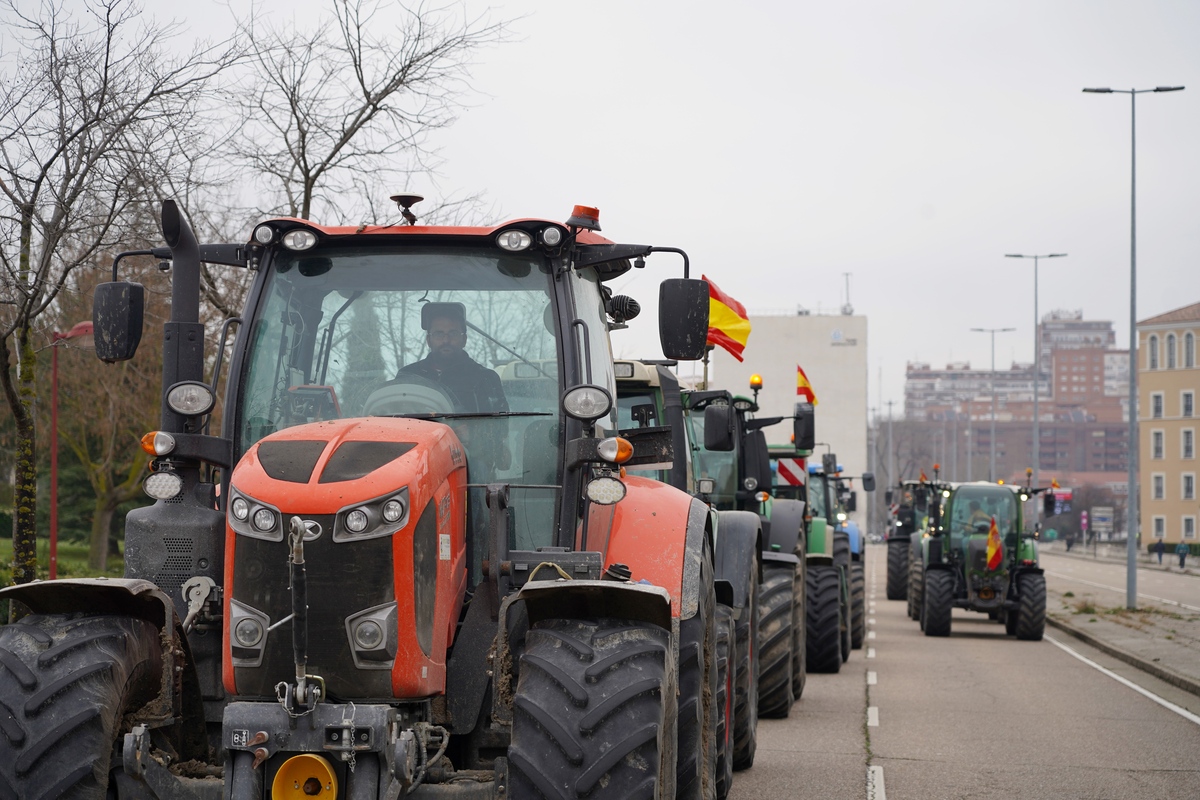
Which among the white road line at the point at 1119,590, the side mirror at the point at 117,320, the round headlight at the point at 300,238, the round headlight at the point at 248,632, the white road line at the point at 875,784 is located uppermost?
the round headlight at the point at 300,238

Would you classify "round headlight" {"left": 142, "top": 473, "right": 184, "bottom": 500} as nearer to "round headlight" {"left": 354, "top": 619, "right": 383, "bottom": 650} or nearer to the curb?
"round headlight" {"left": 354, "top": 619, "right": 383, "bottom": 650}

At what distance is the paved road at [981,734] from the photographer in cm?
959

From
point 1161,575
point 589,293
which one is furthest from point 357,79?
point 1161,575

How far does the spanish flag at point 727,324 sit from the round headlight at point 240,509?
10214 millimetres

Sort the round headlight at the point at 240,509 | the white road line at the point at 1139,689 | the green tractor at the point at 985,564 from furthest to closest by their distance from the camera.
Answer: the green tractor at the point at 985,564, the white road line at the point at 1139,689, the round headlight at the point at 240,509

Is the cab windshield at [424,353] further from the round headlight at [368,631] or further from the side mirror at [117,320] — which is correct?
the round headlight at [368,631]

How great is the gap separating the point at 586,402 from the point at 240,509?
4.79 feet

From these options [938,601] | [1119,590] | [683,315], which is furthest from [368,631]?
[1119,590]

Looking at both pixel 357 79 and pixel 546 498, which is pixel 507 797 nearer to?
pixel 546 498

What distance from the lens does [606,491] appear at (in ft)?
18.8

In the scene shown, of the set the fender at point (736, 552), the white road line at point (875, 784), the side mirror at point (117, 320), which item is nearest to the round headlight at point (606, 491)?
the side mirror at point (117, 320)

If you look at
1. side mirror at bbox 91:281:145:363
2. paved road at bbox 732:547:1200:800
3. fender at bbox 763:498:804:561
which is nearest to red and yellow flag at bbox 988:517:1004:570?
paved road at bbox 732:547:1200:800

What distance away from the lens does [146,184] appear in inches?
532

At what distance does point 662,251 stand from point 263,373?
1868 mm
